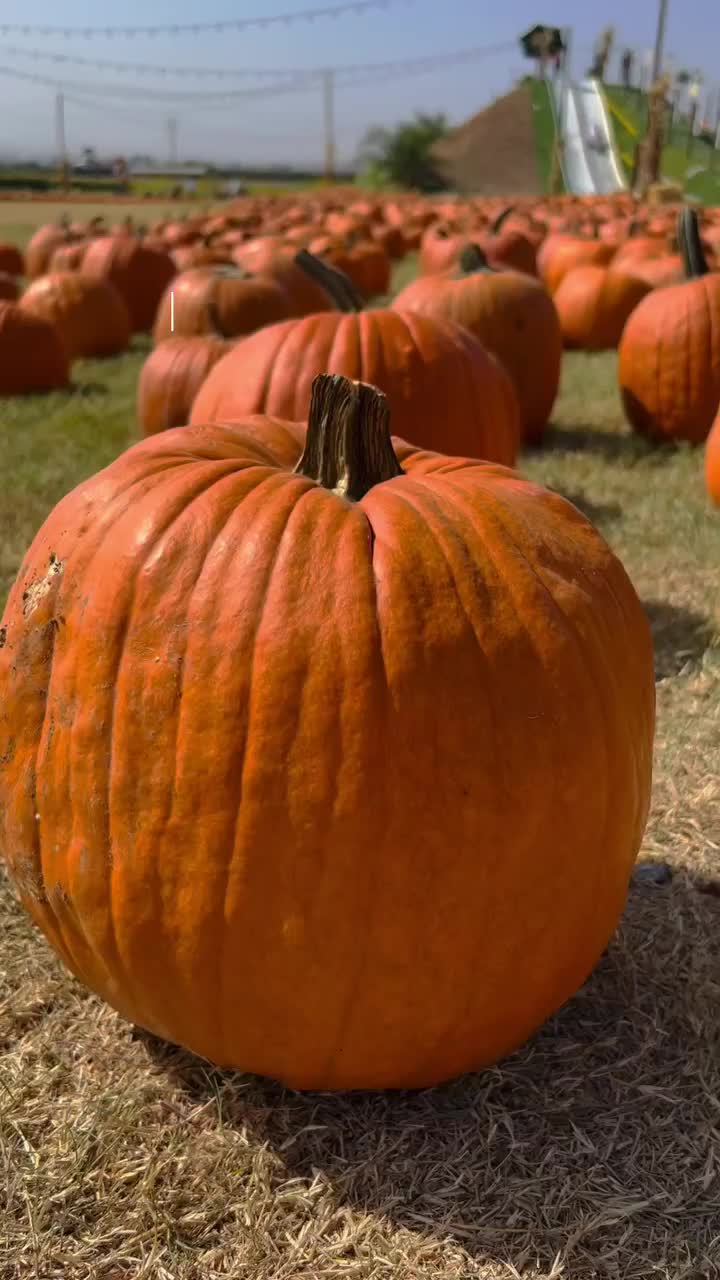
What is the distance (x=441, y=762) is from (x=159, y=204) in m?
38.5

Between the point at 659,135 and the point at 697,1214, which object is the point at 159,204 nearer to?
the point at 659,135

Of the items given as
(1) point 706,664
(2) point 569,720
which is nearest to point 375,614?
(2) point 569,720

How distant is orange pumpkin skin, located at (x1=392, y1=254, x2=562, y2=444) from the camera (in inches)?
266

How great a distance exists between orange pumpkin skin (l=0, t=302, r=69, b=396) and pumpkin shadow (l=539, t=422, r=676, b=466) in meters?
4.23

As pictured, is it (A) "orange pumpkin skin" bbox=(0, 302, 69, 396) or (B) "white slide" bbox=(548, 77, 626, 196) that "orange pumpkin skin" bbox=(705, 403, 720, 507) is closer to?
(A) "orange pumpkin skin" bbox=(0, 302, 69, 396)

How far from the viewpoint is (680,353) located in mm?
6477

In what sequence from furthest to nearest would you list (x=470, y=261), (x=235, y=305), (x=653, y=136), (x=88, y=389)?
(x=653, y=136)
(x=88, y=389)
(x=235, y=305)
(x=470, y=261)

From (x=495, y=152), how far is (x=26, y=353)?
6190cm

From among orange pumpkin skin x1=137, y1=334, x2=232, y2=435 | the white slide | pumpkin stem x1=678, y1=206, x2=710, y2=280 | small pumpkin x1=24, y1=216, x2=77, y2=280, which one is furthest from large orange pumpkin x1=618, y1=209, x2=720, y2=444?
the white slide

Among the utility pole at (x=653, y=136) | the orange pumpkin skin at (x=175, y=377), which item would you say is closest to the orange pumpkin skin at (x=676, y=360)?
the orange pumpkin skin at (x=175, y=377)

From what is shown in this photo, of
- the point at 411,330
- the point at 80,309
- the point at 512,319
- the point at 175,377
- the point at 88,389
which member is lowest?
the point at 88,389

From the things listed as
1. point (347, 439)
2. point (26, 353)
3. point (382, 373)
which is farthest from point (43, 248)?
point (347, 439)

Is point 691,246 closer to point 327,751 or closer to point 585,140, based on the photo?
point 327,751

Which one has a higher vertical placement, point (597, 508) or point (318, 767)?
point (318, 767)
